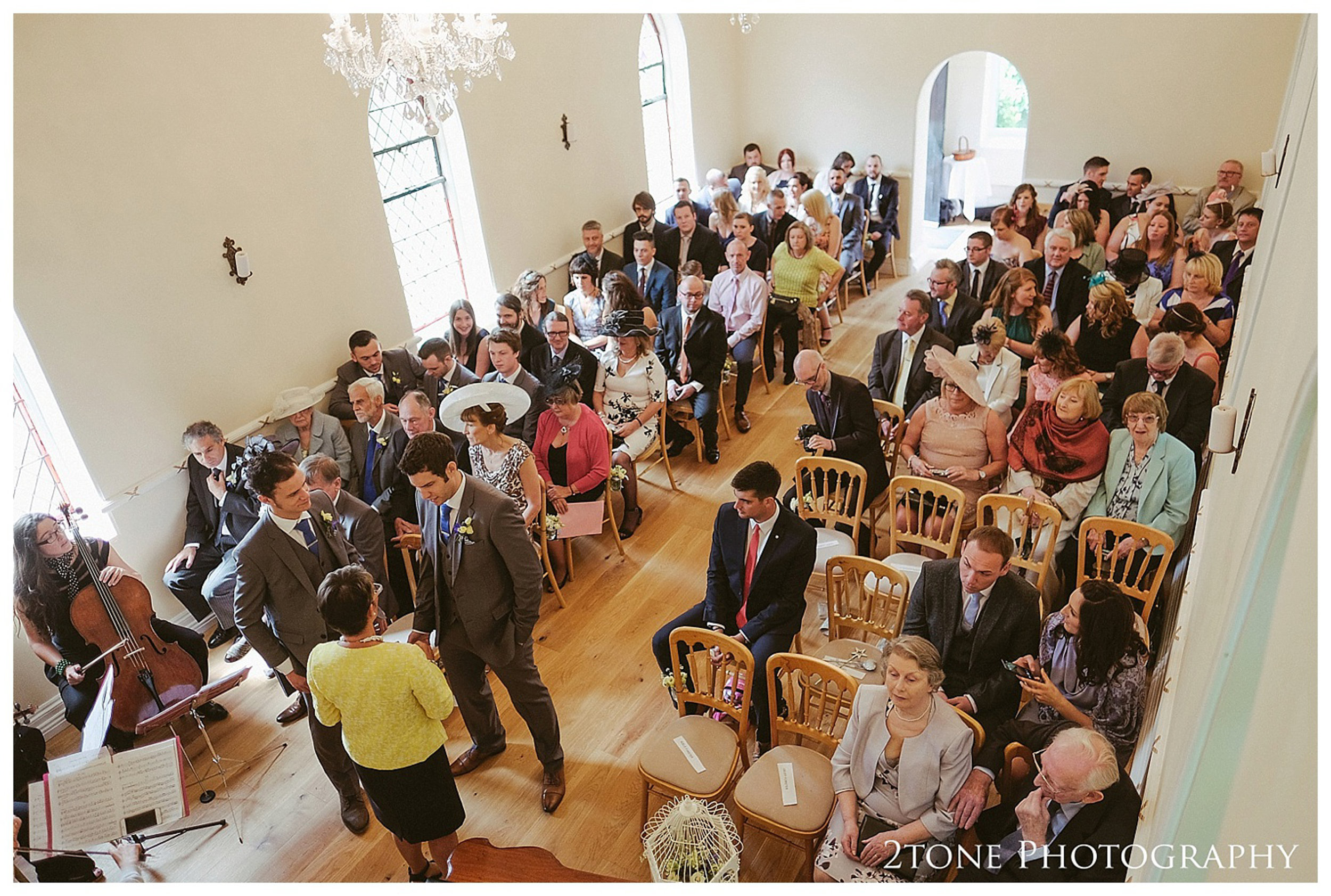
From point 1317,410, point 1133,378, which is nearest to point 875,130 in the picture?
point 1133,378

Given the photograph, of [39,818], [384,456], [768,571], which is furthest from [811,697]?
[384,456]

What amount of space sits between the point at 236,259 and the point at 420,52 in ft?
5.53

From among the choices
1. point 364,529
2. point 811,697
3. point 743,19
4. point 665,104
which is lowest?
point 811,697

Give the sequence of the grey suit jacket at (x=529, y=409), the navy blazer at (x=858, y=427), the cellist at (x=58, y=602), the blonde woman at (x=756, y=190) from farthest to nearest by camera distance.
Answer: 1. the blonde woman at (x=756, y=190)
2. the grey suit jacket at (x=529, y=409)
3. the navy blazer at (x=858, y=427)
4. the cellist at (x=58, y=602)

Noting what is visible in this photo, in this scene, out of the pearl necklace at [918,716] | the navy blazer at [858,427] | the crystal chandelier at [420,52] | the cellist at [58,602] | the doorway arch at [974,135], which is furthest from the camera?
the doorway arch at [974,135]

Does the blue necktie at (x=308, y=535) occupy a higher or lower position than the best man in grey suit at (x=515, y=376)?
higher

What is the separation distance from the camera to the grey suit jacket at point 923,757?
3061mm

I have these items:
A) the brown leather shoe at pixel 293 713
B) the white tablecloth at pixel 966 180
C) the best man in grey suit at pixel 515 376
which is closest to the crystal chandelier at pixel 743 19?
the white tablecloth at pixel 966 180

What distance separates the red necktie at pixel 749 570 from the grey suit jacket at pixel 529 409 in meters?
2.09

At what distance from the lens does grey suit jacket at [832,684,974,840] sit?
306 centimetres

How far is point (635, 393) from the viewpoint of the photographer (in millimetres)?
6148

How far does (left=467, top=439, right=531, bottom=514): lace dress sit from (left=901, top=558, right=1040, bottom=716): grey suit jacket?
2.19 metres

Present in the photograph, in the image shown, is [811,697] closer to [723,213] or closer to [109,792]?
[109,792]

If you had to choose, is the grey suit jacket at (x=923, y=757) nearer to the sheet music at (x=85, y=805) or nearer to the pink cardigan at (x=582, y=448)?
the pink cardigan at (x=582, y=448)
